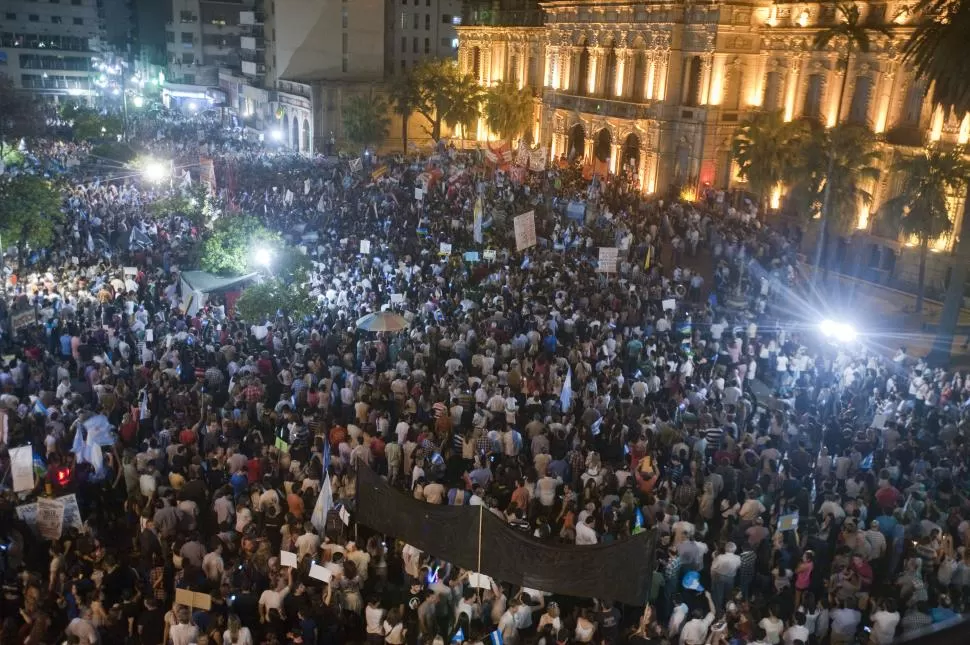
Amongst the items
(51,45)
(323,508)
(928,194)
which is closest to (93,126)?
(928,194)

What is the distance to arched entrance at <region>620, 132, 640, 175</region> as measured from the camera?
4831cm

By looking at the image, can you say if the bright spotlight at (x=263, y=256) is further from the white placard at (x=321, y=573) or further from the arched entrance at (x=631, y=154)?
the arched entrance at (x=631, y=154)

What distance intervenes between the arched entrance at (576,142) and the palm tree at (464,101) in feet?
26.5

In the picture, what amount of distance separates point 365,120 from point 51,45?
61.9 meters

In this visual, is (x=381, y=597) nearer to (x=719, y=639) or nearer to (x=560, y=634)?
(x=560, y=634)

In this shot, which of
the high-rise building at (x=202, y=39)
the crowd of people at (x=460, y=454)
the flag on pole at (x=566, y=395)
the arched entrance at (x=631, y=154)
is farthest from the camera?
the high-rise building at (x=202, y=39)

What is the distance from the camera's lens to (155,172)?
3959 centimetres

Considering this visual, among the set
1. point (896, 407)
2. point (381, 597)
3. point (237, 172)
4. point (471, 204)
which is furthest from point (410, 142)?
point (381, 597)

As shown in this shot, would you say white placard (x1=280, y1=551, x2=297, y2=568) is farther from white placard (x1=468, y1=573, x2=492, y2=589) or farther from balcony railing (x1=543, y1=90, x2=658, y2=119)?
balcony railing (x1=543, y1=90, x2=658, y2=119)

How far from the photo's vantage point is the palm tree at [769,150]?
33625 mm

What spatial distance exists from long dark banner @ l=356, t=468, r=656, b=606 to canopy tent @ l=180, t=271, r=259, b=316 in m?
13.2

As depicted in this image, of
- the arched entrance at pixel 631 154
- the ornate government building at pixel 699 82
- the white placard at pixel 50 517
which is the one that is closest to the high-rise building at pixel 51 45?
the ornate government building at pixel 699 82

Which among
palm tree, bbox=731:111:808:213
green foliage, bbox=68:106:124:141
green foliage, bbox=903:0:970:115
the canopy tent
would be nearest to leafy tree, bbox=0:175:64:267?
the canopy tent

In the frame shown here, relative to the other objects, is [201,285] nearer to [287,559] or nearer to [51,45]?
[287,559]
